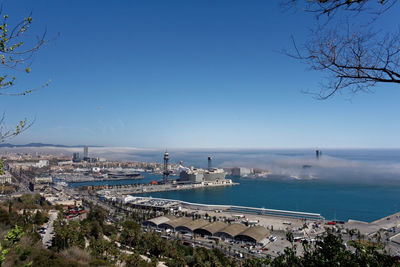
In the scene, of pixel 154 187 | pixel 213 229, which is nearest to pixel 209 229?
pixel 213 229

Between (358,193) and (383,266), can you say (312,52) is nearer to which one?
(383,266)

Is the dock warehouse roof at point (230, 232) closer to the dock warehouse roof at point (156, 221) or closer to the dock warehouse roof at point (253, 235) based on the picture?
the dock warehouse roof at point (253, 235)

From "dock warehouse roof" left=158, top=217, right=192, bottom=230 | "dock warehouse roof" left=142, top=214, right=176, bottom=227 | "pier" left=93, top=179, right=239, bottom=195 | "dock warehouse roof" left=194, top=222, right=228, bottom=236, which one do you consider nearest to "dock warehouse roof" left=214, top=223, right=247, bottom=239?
"dock warehouse roof" left=194, top=222, right=228, bottom=236

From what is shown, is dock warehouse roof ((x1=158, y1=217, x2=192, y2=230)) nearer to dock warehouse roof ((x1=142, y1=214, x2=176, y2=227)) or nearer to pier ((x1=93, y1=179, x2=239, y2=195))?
dock warehouse roof ((x1=142, y1=214, x2=176, y2=227))

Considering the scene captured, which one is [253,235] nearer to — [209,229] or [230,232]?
[230,232]

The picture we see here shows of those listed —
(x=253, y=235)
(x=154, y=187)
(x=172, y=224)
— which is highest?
(x=253, y=235)

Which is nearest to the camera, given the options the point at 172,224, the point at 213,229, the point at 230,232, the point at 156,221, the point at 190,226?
the point at 230,232

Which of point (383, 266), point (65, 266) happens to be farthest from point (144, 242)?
point (383, 266)

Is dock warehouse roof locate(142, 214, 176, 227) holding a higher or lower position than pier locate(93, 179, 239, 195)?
higher

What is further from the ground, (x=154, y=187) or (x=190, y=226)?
(x=190, y=226)
